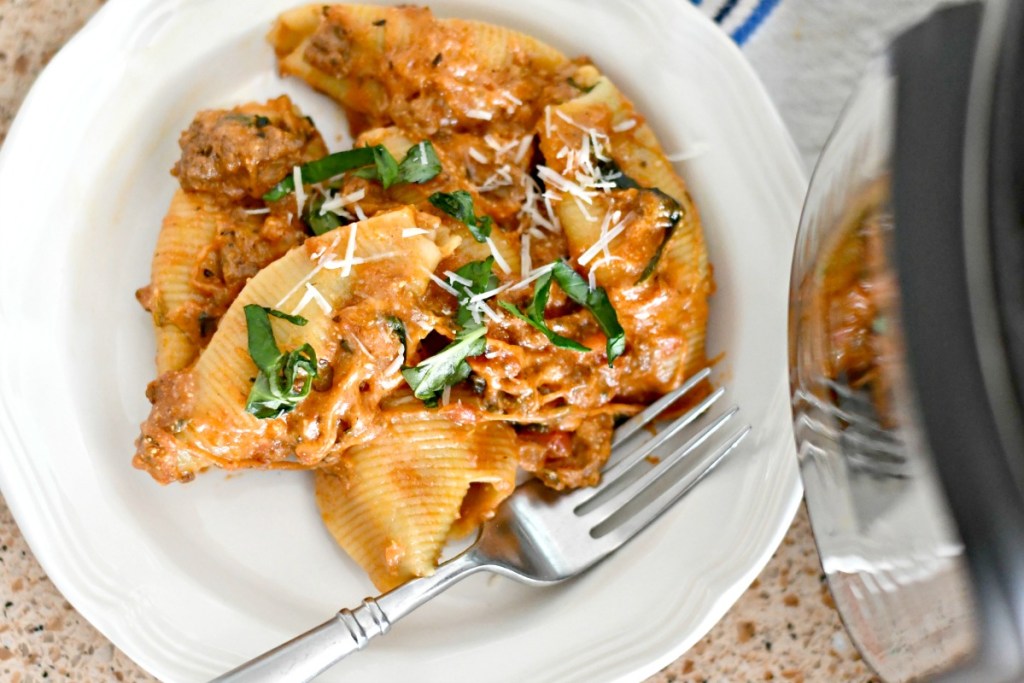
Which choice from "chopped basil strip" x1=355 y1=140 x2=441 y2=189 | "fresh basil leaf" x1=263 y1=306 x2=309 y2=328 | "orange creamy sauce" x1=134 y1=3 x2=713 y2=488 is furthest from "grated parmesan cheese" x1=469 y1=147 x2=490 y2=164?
"fresh basil leaf" x1=263 y1=306 x2=309 y2=328

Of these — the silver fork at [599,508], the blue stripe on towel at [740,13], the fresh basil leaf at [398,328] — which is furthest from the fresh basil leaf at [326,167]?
the blue stripe on towel at [740,13]

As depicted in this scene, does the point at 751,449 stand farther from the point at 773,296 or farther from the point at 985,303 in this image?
the point at 985,303

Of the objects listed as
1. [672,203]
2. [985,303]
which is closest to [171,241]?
[672,203]

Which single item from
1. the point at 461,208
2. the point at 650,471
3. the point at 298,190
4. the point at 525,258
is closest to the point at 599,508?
the point at 650,471

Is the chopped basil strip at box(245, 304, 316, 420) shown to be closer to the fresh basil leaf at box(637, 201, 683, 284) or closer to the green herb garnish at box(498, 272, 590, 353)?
the green herb garnish at box(498, 272, 590, 353)

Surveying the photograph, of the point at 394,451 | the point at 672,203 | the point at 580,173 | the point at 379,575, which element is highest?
the point at 580,173

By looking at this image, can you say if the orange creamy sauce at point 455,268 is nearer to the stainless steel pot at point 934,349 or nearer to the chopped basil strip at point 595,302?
the chopped basil strip at point 595,302

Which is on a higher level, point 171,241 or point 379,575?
point 171,241

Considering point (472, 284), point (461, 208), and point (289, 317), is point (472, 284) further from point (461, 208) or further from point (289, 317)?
point (289, 317)

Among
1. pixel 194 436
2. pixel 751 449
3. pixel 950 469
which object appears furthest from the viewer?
pixel 751 449
